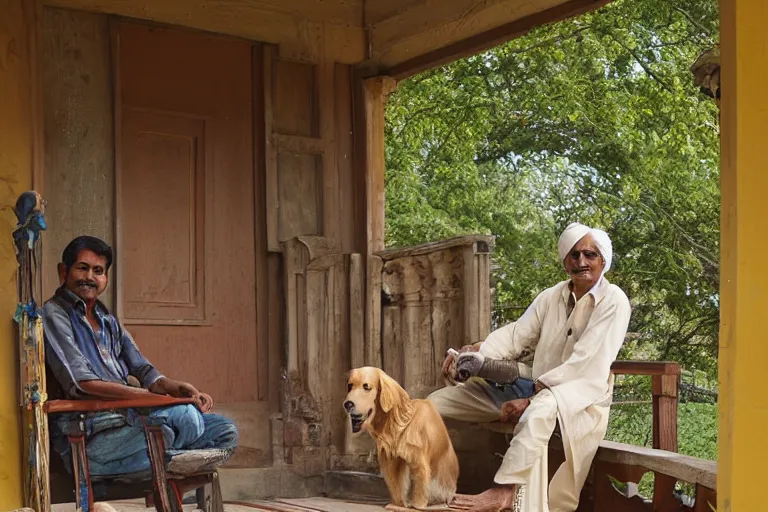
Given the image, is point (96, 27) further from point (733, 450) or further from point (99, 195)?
point (733, 450)

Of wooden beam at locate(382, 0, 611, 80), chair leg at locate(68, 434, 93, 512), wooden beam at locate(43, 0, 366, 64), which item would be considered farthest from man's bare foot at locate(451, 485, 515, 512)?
wooden beam at locate(43, 0, 366, 64)

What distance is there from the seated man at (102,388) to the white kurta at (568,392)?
1348mm

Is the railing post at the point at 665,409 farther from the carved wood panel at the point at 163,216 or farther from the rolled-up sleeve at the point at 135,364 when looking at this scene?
the carved wood panel at the point at 163,216

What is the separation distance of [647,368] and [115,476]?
2.62 metres

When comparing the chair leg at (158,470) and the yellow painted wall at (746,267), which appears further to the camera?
the chair leg at (158,470)

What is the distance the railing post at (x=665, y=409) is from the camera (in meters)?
5.75

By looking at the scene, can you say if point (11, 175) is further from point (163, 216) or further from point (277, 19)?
point (277, 19)

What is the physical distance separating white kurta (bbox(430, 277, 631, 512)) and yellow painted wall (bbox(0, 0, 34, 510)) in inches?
87.6

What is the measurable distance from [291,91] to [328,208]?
80 cm

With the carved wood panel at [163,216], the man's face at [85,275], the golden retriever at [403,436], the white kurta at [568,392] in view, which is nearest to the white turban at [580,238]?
the white kurta at [568,392]

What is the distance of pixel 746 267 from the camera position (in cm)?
313

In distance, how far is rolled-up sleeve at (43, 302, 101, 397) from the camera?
15.8ft

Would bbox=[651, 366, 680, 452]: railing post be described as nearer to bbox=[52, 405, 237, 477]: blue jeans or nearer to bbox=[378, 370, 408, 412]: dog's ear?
bbox=[378, 370, 408, 412]: dog's ear

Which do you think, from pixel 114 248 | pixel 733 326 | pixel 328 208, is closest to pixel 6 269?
pixel 114 248
